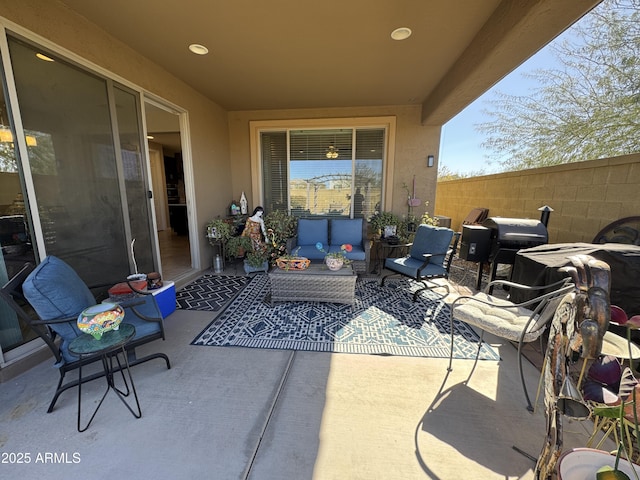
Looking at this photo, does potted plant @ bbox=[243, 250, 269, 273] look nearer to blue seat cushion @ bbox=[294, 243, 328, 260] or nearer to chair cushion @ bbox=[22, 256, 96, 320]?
blue seat cushion @ bbox=[294, 243, 328, 260]

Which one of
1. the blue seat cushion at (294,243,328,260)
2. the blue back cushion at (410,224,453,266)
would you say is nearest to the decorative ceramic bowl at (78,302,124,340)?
the blue seat cushion at (294,243,328,260)

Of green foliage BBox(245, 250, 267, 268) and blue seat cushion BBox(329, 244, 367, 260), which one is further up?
blue seat cushion BBox(329, 244, 367, 260)

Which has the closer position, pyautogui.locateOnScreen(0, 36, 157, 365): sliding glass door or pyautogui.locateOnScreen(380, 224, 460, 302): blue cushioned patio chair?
pyautogui.locateOnScreen(0, 36, 157, 365): sliding glass door

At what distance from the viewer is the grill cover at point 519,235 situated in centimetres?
338

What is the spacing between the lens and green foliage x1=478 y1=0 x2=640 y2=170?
3.70m

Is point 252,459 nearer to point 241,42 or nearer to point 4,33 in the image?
point 4,33

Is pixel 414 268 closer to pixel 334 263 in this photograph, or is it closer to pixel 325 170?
pixel 334 263

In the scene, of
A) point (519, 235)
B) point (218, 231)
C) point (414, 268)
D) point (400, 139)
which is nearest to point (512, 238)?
point (519, 235)

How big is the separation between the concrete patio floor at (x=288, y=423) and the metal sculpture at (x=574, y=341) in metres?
0.68

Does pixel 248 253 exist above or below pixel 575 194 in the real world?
below

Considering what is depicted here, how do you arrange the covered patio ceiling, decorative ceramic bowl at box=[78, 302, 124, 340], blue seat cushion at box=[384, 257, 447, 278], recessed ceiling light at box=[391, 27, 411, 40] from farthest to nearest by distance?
blue seat cushion at box=[384, 257, 447, 278], recessed ceiling light at box=[391, 27, 411, 40], the covered patio ceiling, decorative ceramic bowl at box=[78, 302, 124, 340]

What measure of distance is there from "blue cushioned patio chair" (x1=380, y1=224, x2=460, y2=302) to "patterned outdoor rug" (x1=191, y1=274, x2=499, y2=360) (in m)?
0.34

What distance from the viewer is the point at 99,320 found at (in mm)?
1532

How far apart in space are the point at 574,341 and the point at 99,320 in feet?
7.48
